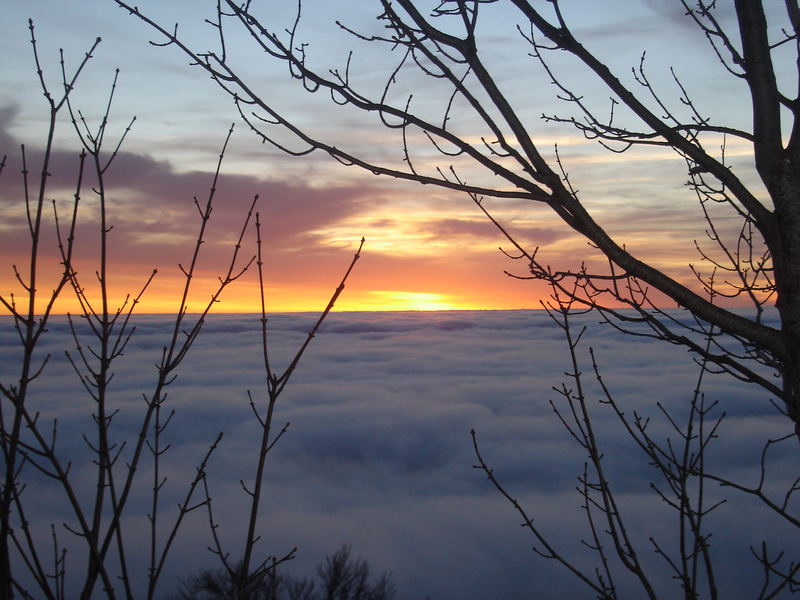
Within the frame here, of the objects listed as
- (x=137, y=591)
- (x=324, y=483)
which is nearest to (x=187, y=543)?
(x=137, y=591)

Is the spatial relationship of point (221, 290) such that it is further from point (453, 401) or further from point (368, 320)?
point (368, 320)

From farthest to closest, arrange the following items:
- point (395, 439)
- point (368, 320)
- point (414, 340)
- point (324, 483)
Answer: point (368, 320)
point (414, 340)
point (395, 439)
point (324, 483)

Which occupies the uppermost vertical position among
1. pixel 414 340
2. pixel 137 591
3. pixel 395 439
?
pixel 414 340

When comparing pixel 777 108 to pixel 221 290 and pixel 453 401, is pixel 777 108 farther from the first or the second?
pixel 453 401

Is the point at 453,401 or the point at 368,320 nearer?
the point at 453,401

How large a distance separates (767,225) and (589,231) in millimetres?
619

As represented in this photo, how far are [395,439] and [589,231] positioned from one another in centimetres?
6246

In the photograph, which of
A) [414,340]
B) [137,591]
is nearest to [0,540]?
[137,591]

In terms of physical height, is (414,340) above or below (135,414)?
above

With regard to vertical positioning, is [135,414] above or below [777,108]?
below

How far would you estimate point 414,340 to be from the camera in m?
87.6

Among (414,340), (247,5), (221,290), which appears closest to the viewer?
(247,5)

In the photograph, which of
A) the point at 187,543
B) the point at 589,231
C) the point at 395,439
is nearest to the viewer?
the point at 589,231

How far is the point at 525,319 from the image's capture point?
93188 millimetres
